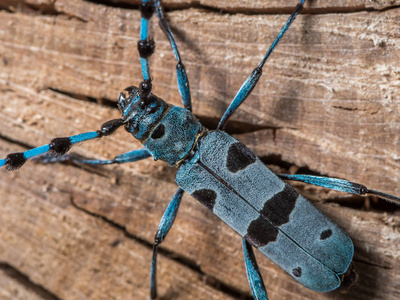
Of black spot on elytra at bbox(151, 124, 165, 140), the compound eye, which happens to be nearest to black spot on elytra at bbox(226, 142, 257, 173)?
black spot on elytra at bbox(151, 124, 165, 140)

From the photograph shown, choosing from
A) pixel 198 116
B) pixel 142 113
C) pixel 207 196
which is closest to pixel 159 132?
pixel 142 113

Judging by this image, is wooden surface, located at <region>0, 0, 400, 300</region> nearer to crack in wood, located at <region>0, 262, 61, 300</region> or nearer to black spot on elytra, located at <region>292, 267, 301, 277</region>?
crack in wood, located at <region>0, 262, 61, 300</region>

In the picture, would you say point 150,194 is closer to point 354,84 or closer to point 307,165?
point 307,165

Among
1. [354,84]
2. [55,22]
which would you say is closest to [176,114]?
[354,84]

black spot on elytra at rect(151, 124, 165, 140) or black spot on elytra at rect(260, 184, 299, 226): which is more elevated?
black spot on elytra at rect(151, 124, 165, 140)

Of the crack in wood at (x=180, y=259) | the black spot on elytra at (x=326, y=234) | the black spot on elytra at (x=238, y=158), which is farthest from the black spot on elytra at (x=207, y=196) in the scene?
the black spot on elytra at (x=326, y=234)

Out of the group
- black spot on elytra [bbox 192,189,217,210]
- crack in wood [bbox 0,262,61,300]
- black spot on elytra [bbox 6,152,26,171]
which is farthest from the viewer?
crack in wood [bbox 0,262,61,300]

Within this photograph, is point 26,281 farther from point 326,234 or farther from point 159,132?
point 326,234

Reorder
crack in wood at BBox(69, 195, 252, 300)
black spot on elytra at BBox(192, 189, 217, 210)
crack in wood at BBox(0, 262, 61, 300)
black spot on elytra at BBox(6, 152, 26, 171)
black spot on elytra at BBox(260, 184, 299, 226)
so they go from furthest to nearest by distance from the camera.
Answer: crack in wood at BBox(0, 262, 61, 300)
crack in wood at BBox(69, 195, 252, 300)
black spot on elytra at BBox(192, 189, 217, 210)
black spot on elytra at BBox(260, 184, 299, 226)
black spot on elytra at BBox(6, 152, 26, 171)
